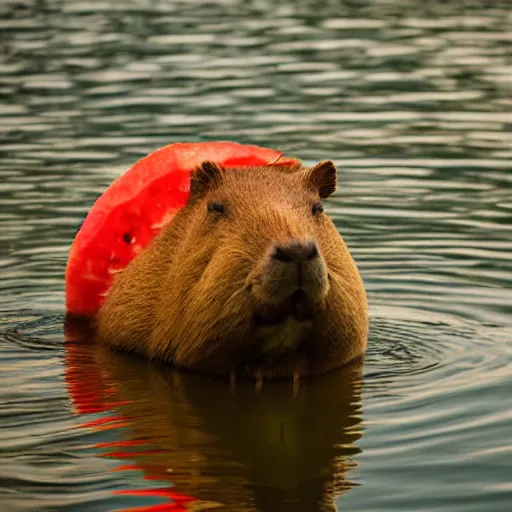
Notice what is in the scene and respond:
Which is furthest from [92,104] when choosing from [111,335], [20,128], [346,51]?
[111,335]

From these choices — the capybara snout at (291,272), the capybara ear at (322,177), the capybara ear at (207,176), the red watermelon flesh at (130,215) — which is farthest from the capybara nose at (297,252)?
the red watermelon flesh at (130,215)

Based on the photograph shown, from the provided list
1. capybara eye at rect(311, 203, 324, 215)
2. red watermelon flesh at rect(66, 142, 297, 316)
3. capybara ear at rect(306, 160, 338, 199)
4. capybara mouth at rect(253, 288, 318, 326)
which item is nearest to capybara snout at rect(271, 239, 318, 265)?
capybara mouth at rect(253, 288, 318, 326)

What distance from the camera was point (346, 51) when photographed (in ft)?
72.2

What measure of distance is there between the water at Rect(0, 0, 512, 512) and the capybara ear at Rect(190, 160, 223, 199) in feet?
3.85

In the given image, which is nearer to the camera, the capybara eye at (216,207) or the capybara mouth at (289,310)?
the capybara mouth at (289,310)

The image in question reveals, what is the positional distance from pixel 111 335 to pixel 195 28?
16153 millimetres

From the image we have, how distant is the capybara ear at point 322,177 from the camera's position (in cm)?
839

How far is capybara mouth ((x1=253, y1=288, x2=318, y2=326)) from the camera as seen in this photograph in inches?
294

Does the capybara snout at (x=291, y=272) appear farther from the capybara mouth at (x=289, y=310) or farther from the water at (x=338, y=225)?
the water at (x=338, y=225)

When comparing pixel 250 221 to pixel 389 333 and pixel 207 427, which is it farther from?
pixel 389 333

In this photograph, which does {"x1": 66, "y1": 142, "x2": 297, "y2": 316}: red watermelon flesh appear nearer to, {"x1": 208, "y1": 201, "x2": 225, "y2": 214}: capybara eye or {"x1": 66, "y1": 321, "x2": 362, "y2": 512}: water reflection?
{"x1": 66, "y1": 321, "x2": 362, "y2": 512}: water reflection

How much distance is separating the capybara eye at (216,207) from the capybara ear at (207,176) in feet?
0.68

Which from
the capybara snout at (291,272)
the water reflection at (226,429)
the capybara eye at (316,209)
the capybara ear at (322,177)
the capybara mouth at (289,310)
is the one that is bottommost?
the water reflection at (226,429)

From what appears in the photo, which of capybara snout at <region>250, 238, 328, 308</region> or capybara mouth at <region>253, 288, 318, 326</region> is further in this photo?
capybara mouth at <region>253, 288, 318, 326</region>
